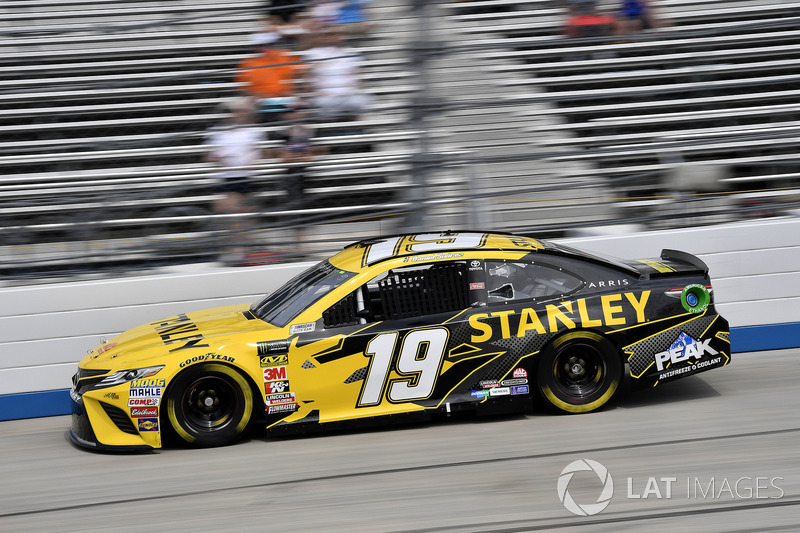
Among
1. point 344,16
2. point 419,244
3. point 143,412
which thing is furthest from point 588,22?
point 143,412

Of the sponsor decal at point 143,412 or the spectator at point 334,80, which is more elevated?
the spectator at point 334,80

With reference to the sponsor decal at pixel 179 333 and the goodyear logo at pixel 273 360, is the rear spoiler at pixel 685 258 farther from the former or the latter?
the sponsor decal at pixel 179 333

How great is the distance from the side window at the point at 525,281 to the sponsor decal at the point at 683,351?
771mm

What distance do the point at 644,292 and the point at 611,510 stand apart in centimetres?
208

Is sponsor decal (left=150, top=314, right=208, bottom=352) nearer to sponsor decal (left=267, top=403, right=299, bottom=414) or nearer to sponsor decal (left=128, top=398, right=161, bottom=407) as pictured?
sponsor decal (left=128, top=398, right=161, bottom=407)

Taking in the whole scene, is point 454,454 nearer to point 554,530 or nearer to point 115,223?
point 554,530

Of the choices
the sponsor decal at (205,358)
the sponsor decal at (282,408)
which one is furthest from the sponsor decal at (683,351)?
the sponsor decal at (205,358)

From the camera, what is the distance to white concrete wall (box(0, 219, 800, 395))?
670 cm

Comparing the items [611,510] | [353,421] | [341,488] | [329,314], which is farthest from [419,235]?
[611,510]

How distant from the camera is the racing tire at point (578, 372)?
5.71m

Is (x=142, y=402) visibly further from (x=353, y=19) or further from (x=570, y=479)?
(x=353, y=19)

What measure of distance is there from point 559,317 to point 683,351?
95 cm

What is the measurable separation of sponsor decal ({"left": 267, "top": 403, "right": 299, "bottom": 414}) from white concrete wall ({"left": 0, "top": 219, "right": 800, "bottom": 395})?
1.68 metres

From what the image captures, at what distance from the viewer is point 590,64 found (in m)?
10.2
